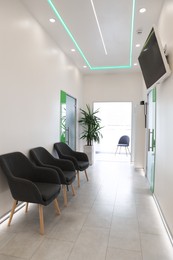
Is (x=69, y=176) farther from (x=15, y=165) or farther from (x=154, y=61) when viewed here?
(x=154, y=61)

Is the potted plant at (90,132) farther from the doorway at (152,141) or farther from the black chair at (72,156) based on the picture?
the doorway at (152,141)

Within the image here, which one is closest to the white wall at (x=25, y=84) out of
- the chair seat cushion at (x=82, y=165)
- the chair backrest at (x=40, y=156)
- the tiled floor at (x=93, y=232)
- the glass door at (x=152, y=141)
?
the chair backrest at (x=40, y=156)

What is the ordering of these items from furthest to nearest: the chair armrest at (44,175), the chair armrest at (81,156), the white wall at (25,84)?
the chair armrest at (81,156)
the chair armrest at (44,175)
the white wall at (25,84)

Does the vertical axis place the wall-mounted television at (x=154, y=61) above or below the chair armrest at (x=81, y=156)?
above

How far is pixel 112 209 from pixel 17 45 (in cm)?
323

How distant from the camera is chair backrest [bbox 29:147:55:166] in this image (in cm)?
342

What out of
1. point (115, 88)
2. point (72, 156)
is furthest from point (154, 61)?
point (115, 88)

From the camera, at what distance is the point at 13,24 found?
9.62 feet

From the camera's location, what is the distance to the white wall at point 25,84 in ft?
9.10

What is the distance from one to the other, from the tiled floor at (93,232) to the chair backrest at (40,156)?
793mm

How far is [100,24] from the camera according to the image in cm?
389

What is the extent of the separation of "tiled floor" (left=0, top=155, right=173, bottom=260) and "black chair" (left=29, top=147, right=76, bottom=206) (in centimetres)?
42

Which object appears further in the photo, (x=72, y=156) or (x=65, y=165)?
(x=72, y=156)

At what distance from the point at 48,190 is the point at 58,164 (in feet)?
4.13
